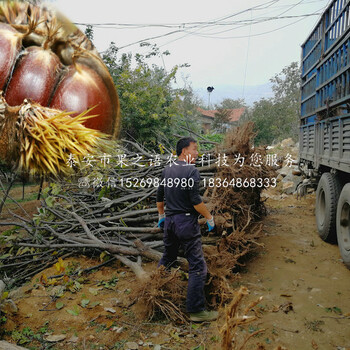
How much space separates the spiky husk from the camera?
89cm

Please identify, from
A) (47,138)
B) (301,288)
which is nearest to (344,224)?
(301,288)

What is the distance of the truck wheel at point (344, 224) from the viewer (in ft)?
14.3

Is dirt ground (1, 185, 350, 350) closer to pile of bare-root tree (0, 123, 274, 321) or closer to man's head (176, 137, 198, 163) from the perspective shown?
pile of bare-root tree (0, 123, 274, 321)

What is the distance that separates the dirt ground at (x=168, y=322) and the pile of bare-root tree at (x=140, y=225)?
0.78ft

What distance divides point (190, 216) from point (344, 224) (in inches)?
104

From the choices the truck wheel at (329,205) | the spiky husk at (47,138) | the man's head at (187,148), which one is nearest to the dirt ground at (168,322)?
the truck wheel at (329,205)

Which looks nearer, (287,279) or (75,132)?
(75,132)

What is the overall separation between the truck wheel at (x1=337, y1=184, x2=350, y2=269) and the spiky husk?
4.20 metres

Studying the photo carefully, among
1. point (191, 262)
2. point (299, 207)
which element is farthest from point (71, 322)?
point (299, 207)

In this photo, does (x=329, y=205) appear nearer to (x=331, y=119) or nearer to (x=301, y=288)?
(x=331, y=119)

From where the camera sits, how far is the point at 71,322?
3168 mm

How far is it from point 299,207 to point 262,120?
14.3 metres

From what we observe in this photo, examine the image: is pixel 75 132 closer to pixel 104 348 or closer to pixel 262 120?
pixel 104 348

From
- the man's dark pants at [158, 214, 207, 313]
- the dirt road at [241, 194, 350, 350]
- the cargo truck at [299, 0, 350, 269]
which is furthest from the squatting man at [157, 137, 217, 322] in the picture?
the cargo truck at [299, 0, 350, 269]
